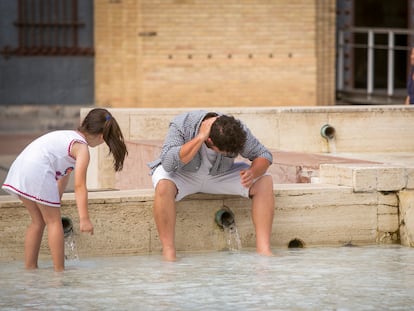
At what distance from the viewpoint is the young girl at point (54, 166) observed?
7828mm

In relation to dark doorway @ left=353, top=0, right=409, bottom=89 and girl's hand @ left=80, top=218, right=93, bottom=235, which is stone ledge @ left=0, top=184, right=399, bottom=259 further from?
dark doorway @ left=353, top=0, right=409, bottom=89

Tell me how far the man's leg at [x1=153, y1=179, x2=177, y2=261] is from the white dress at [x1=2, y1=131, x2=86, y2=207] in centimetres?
83

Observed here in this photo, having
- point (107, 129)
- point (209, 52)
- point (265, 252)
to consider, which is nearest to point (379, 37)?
point (209, 52)

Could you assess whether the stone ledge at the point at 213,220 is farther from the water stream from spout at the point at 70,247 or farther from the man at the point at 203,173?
the man at the point at 203,173

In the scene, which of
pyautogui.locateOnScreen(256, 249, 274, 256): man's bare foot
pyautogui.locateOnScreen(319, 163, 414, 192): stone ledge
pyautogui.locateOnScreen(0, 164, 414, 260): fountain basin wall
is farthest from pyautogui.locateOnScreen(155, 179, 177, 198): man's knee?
pyautogui.locateOnScreen(319, 163, 414, 192): stone ledge

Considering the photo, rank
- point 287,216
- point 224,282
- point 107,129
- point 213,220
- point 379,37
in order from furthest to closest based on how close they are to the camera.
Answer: point 379,37
point 287,216
point 213,220
point 107,129
point 224,282

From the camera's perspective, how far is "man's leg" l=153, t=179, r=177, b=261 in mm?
8539

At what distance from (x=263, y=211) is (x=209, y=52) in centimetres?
1025

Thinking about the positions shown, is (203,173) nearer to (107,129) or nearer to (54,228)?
(107,129)

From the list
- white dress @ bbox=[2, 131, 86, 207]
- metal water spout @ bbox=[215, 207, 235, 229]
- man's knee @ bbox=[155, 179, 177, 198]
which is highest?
white dress @ bbox=[2, 131, 86, 207]

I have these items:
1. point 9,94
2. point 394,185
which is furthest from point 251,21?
point 394,185

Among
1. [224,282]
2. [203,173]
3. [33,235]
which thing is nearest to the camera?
[224,282]

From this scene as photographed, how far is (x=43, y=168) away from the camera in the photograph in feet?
25.7

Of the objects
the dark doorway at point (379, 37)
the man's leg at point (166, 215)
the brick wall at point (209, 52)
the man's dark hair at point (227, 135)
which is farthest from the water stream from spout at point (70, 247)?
the dark doorway at point (379, 37)
